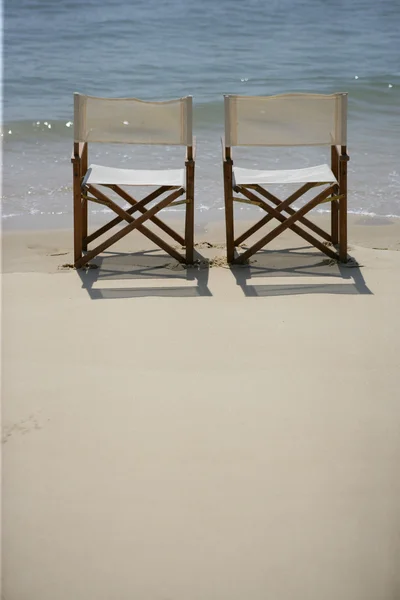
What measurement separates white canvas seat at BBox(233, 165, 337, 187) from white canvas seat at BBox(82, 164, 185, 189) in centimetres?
35

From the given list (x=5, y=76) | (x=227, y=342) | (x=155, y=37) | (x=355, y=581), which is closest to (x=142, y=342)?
(x=227, y=342)

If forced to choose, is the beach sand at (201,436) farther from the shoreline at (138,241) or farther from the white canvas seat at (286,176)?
the white canvas seat at (286,176)

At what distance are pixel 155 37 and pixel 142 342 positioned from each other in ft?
37.7

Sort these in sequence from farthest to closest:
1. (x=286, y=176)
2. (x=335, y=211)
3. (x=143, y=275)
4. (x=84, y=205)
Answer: (x=335, y=211) → (x=84, y=205) → (x=286, y=176) → (x=143, y=275)

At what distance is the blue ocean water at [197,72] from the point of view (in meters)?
7.52

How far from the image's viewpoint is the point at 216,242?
5.90 meters

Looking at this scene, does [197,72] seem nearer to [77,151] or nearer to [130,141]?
[130,141]

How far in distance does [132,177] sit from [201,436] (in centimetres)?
251

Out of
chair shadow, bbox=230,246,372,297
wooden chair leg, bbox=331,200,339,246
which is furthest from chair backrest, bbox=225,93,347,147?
chair shadow, bbox=230,246,372,297

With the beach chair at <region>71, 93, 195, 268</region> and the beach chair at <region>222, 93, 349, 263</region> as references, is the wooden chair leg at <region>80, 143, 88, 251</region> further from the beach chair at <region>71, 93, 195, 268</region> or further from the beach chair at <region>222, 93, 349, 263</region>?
the beach chair at <region>222, 93, 349, 263</region>

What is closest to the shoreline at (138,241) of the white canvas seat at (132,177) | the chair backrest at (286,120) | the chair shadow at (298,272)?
the chair shadow at (298,272)

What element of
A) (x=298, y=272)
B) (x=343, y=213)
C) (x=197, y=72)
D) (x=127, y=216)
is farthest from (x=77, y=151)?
(x=197, y=72)

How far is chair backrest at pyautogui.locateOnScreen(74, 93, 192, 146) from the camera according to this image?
525 cm

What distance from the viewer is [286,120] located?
5.32 m
